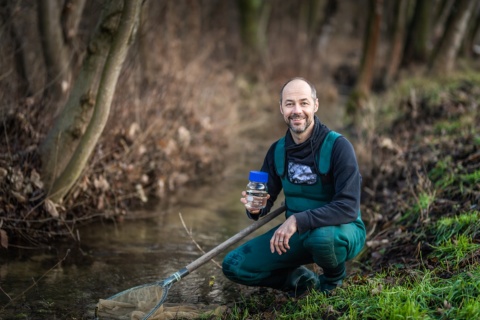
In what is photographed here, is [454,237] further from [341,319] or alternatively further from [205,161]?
[205,161]

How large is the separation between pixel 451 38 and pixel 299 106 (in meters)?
10.8

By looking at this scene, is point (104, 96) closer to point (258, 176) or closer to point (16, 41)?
point (258, 176)

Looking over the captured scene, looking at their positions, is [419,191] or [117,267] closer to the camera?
[117,267]

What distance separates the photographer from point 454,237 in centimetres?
496

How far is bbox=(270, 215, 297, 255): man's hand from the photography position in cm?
416

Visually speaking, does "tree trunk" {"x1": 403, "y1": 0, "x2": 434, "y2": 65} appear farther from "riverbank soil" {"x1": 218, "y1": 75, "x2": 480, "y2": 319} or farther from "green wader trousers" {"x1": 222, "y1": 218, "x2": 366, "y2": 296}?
"green wader trousers" {"x1": 222, "y1": 218, "x2": 366, "y2": 296}

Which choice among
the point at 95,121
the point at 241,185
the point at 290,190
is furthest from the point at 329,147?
the point at 241,185

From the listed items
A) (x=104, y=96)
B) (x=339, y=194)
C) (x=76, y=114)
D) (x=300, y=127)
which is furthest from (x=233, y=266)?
(x=76, y=114)

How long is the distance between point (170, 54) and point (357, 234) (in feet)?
22.7

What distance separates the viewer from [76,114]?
6.00 meters

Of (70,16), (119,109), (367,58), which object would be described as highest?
(70,16)

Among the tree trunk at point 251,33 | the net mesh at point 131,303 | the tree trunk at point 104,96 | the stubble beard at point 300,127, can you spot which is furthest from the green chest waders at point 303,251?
the tree trunk at point 251,33

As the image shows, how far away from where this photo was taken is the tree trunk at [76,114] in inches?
234

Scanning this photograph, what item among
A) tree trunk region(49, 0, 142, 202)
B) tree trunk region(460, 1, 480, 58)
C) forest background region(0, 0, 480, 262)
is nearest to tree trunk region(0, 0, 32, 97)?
forest background region(0, 0, 480, 262)
